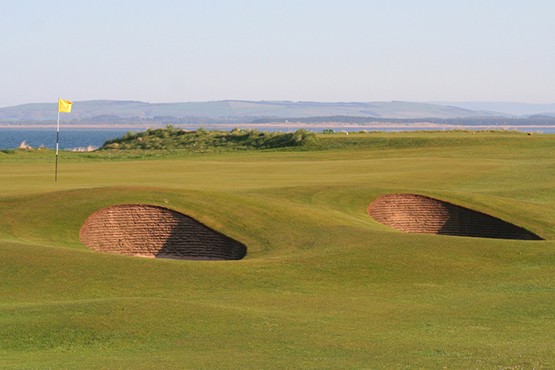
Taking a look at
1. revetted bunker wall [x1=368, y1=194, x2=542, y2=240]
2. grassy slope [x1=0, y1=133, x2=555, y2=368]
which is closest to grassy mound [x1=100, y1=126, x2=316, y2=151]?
grassy slope [x1=0, y1=133, x2=555, y2=368]

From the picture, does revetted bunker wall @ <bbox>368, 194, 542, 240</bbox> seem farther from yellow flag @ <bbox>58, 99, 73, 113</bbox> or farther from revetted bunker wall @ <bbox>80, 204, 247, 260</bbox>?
yellow flag @ <bbox>58, 99, 73, 113</bbox>

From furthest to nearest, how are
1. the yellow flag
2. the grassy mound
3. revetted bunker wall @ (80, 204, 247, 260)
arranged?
the grassy mound < the yellow flag < revetted bunker wall @ (80, 204, 247, 260)

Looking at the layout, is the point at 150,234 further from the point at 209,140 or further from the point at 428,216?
the point at 209,140

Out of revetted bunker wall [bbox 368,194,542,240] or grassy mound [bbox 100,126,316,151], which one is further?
grassy mound [bbox 100,126,316,151]

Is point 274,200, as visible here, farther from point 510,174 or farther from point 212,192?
point 510,174

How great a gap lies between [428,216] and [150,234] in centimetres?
1017

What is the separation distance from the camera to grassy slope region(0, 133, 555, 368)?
13547 mm

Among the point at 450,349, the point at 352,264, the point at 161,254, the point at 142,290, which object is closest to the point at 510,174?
the point at 161,254

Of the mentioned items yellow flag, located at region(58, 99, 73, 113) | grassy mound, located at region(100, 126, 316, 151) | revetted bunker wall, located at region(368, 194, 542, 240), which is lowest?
grassy mound, located at region(100, 126, 316, 151)

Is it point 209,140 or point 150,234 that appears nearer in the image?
point 150,234

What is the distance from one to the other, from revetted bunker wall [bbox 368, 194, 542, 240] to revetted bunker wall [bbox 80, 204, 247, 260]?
726 cm

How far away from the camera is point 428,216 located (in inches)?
1282

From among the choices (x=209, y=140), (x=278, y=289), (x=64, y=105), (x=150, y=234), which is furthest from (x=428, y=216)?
(x=209, y=140)

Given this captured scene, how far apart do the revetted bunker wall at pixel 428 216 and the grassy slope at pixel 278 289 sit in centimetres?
44
